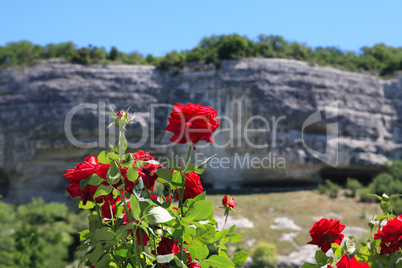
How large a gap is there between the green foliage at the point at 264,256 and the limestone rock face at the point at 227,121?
865 cm

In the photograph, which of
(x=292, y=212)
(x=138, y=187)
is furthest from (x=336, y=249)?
(x=292, y=212)

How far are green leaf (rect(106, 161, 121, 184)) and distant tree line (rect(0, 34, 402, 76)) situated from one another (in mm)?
21503

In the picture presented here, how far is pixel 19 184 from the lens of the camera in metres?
21.2

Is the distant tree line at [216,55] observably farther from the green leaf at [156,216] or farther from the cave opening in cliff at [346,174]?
the green leaf at [156,216]

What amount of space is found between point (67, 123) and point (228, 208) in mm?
20248

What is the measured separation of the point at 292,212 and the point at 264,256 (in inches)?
206

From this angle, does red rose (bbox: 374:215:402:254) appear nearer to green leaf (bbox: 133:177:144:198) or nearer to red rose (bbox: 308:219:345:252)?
red rose (bbox: 308:219:345:252)

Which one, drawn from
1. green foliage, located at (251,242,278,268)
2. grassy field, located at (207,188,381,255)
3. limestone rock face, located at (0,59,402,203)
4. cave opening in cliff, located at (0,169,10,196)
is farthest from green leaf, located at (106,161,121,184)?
cave opening in cliff, located at (0,169,10,196)

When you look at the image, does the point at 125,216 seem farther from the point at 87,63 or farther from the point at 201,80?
the point at 87,63

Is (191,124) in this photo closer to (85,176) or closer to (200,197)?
(200,197)

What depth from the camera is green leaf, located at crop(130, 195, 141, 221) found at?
3.38 feet

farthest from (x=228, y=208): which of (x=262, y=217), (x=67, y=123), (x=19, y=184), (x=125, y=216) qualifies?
(x=19, y=184)

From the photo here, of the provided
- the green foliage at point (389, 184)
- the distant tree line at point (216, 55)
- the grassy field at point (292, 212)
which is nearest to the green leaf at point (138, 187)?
the grassy field at point (292, 212)

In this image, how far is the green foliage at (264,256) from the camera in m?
11.4
